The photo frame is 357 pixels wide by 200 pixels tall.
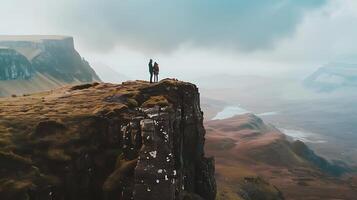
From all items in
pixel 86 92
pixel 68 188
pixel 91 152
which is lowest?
pixel 68 188

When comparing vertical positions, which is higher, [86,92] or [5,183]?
[86,92]

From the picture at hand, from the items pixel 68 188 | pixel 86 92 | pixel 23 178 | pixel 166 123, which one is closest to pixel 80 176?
pixel 68 188

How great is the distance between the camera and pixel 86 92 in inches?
4045

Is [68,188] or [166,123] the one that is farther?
[166,123]

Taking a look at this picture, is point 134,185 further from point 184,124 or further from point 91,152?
point 184,124

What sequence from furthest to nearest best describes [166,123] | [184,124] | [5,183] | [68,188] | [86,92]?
[86,92]
[184,124]
[166,123]
[68,188]
[5,183]

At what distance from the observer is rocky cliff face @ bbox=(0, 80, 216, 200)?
220 ft

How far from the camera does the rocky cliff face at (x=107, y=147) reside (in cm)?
6706

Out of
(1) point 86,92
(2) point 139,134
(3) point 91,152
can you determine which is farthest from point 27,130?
(1) point 86,92

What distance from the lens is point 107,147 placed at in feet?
254

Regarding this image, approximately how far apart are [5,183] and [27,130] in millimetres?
14652

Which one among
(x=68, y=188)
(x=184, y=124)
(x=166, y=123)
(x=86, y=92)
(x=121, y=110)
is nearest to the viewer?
(x=68, y=188)

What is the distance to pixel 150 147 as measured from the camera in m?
70.2

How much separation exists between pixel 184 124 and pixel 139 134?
60.2ft
